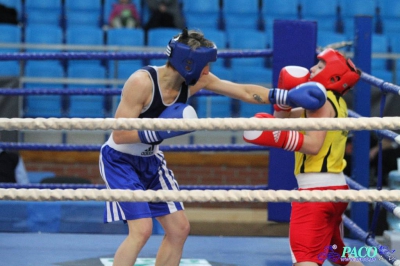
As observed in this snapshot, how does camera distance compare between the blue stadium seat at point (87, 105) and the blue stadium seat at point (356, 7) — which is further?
the blue stadium seat at point (356, 7)

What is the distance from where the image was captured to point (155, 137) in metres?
2.79

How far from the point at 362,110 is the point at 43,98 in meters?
3.84

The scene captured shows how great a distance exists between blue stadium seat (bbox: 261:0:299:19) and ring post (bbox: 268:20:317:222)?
4506mm

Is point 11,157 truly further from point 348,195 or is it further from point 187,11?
point 187,11

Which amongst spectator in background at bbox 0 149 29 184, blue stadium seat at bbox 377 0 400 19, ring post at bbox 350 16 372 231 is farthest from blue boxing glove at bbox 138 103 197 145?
blue stadium seat at bbox 377 0 400 19

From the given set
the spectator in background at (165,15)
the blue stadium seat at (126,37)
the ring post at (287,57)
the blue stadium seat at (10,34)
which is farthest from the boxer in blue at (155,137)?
the spectator in background at (165,15)

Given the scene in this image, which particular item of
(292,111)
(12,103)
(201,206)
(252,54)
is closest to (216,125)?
(292,111)

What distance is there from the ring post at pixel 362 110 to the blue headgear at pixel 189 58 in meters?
1.60

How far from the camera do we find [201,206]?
7.55 m

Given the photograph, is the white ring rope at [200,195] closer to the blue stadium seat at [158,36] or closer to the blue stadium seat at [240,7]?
the blue stadium seat at [158,36]

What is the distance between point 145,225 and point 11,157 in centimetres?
249

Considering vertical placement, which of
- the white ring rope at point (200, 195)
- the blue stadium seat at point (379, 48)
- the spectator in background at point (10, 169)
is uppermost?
the white ring rope at point (200, 195)

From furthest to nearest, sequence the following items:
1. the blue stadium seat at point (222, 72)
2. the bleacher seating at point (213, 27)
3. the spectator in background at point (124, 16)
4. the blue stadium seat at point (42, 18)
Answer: the blue stadium seat at point (42, 18) → the spectator in background at point (124, 16) → the bleacher seating at point (213, 27) → the blue stadium seat at point (222, 72)

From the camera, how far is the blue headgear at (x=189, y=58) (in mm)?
2914
